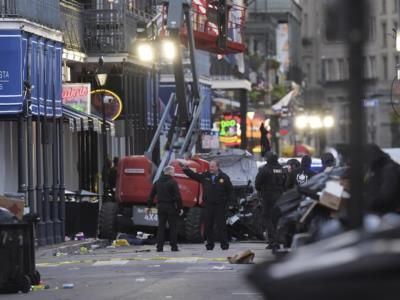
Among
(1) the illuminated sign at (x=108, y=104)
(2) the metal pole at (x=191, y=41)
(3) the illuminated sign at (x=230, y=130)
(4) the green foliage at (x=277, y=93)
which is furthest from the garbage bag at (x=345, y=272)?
(4) the green foliage at (x=277, y=93)

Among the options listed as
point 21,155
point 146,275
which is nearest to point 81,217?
point 21,155

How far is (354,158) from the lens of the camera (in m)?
5.81

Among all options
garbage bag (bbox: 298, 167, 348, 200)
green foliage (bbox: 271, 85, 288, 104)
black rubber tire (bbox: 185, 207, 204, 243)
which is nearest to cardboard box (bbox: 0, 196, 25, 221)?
garbage bag (bbox: 298, 167, 348, 200)

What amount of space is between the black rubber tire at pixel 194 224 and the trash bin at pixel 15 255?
10.3 meters

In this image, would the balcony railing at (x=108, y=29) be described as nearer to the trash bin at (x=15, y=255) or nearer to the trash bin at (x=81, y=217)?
the trash bin at (x=81, y=217)

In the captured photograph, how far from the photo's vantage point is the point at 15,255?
15.7m

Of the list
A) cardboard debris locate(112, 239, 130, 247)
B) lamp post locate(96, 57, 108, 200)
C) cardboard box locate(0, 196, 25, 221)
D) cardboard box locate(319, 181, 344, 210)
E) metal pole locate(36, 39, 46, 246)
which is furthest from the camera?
lamp post locate(96, 57, 108, 200)

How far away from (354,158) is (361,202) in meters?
0.23

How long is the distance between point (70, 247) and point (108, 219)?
149 centimetres

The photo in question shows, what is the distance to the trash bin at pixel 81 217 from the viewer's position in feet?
92.8

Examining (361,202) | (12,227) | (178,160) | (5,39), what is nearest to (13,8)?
(5,39)

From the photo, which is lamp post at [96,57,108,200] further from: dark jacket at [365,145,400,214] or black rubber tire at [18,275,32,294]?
dark jacket at [365,145,400,214]

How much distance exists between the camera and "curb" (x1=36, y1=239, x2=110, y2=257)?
24344 millimetres

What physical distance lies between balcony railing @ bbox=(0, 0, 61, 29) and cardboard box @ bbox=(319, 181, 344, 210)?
53.0 ft
